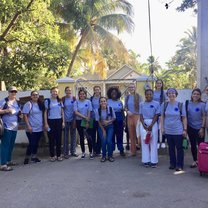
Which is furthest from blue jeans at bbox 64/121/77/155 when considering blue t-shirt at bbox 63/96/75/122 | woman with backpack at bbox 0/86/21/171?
woman with backpack at bbox 0/86/21/171

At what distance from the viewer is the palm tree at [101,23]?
21.5 meters

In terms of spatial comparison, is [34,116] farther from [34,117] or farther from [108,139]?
[108,139]

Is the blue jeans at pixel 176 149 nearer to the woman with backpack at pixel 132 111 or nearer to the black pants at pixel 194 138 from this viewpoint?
the black pants at pixel 194 138

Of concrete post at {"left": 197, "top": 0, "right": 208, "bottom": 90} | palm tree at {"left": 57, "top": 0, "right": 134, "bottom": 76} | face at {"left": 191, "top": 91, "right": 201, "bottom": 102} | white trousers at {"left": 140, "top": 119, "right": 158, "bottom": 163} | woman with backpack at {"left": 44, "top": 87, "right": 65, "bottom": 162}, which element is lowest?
white trousers at {"left": 140, "top": 119, "right": 158, "bottom": 163}

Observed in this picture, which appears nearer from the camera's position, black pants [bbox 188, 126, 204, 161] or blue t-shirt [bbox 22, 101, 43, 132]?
black pants [bbox 188, 126, 204, 161]

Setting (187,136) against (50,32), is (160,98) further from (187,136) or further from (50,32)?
(50,32)

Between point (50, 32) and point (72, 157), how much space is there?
559cm

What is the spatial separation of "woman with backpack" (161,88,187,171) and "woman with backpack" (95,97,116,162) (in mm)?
1483

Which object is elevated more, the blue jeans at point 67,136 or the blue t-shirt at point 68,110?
the blue t-shirt at point 68,110

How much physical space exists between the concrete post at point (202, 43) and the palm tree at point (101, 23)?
38.7 ft

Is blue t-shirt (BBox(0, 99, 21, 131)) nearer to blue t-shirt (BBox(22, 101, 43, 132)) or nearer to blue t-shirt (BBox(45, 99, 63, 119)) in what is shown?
blue t-shirt (BBox(22, 101, 43, 132))

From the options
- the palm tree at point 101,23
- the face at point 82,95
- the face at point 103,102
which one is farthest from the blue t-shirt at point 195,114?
the palm tree at point 101,23

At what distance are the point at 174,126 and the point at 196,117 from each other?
0.55 meters

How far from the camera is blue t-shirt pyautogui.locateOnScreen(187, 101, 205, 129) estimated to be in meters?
7.67
